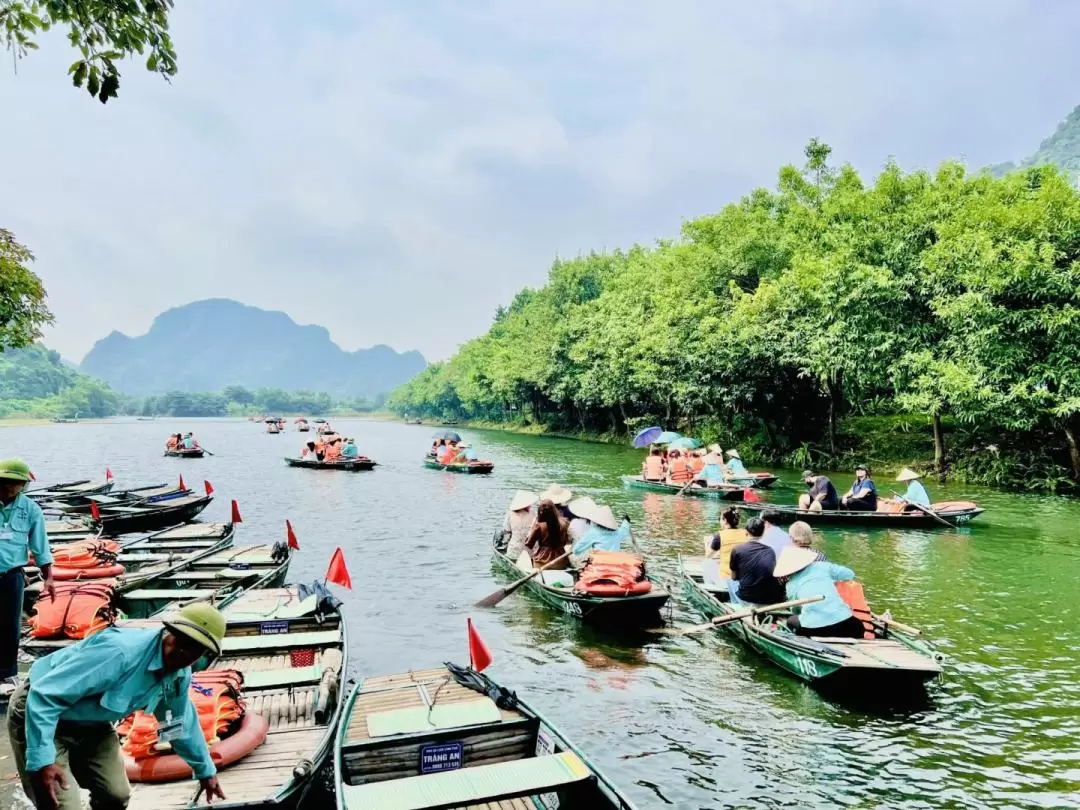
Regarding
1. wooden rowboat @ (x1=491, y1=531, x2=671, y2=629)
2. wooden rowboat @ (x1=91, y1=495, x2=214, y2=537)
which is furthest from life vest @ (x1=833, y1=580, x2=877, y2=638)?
wooden rowboat @ (x1=91, y1=495, x2=214, y2=537)

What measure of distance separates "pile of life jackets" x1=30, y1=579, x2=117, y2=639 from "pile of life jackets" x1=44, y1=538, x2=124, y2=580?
2.15 meters

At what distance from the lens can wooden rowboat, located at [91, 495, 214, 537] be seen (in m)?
18.5

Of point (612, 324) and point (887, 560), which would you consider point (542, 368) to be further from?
point (887, 560)

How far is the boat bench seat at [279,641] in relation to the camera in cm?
838

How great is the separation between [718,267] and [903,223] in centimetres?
1219

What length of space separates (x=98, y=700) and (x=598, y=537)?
9372 millimetres

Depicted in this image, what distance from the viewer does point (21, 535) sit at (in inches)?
276

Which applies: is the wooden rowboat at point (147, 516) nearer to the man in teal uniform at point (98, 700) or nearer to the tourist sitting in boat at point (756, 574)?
the tourist sitting in boat at point (756, 574)

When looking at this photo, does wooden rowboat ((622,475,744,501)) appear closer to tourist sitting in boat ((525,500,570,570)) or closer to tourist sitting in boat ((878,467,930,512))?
tourist sitting in boat ((878,467,930,512))

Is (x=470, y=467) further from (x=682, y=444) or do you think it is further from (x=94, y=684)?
(x=94, y=684)

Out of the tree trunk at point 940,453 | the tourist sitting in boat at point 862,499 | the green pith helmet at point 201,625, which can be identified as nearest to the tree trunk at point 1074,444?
the tree trunk at point 940,453

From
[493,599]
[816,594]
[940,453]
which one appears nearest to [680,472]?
[940,453]

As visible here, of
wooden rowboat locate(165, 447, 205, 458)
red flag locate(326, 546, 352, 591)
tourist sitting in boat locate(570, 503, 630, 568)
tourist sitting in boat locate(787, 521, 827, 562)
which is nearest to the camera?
tourist sitting in boat locate(787, 521, 827, 562)

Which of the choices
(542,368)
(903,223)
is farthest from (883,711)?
(542,368)
